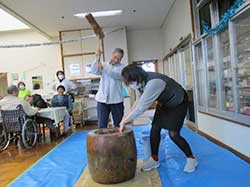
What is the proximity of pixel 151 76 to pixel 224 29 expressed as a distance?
1.55 meters

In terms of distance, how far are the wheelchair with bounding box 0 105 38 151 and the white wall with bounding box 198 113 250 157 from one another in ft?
9.17

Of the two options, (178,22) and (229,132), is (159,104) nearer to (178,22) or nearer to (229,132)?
(229,132)

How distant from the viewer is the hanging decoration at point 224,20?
279 centimetres

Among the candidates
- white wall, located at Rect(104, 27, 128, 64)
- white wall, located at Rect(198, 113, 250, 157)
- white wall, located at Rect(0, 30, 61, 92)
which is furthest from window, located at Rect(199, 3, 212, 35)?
white wall, located at Rect(0, 30, 61, 92)

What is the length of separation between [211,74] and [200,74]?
1.75 feet

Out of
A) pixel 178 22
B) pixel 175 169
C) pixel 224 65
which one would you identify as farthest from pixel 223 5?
pixel 175 169

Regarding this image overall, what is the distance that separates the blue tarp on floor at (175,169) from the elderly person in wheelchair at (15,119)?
90 centimetres

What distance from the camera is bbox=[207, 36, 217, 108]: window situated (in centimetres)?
396

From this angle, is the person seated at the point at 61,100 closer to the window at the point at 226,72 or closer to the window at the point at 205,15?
the window at the point at 205,15

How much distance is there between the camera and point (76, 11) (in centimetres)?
605

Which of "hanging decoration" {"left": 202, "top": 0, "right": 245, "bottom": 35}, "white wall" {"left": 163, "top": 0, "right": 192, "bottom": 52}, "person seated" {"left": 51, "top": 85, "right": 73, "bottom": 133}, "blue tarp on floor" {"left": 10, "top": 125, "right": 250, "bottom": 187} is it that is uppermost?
"white wall" {"left": 163, "top": 0, "right": 192, "bottom": 52}

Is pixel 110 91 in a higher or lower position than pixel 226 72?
lower

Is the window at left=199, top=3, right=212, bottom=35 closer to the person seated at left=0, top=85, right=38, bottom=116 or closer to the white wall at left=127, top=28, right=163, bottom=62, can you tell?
the person seated at left=0, top=85, right=38, bottom=116

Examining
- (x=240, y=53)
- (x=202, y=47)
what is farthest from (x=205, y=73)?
(x=240, y=53)
